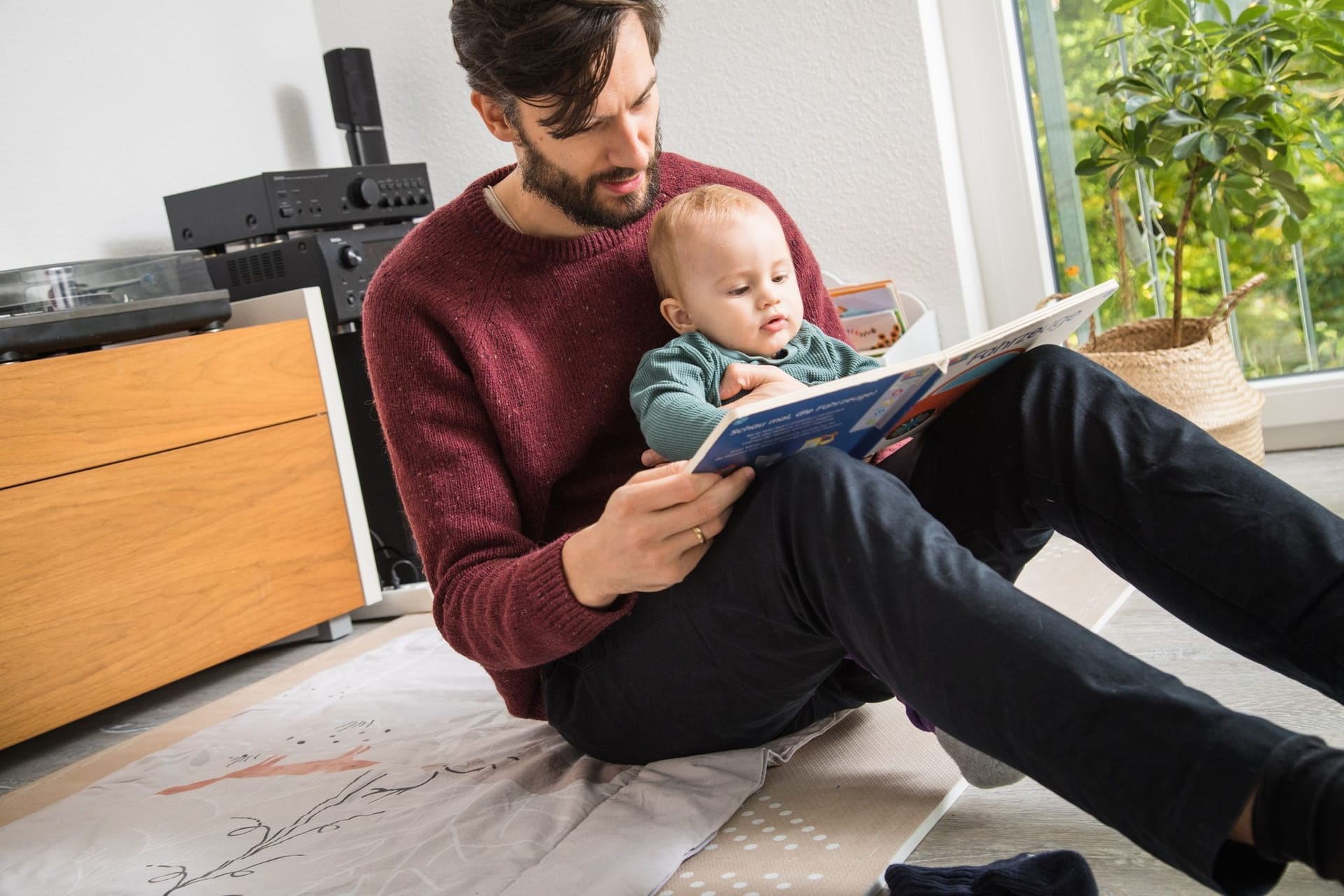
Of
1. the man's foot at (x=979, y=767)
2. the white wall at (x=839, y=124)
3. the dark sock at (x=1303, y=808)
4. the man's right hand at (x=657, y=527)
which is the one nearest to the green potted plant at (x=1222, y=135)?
the white wall at (x=839, y=124)

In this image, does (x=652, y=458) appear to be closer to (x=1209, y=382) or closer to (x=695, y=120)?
(x=1209, y=382)

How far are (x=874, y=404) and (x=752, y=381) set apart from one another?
0.88 feet

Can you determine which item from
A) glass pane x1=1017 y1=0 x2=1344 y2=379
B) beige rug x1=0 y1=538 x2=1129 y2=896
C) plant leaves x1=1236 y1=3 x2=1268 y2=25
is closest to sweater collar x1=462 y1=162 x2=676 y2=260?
beige rug x1=0 y1=538 x2=1129 y2=896

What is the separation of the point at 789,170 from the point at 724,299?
1.40m

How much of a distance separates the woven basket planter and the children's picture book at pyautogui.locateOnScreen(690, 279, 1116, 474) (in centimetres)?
96

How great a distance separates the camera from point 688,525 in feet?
3.00

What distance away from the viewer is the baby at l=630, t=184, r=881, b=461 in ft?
3.87

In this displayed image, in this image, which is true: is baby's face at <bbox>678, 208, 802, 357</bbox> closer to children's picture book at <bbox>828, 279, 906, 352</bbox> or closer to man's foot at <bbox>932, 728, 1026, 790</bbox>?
man's foot at <bbox>932, 728, 1026, 790</bbox>

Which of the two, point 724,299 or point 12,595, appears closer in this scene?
point 724,299

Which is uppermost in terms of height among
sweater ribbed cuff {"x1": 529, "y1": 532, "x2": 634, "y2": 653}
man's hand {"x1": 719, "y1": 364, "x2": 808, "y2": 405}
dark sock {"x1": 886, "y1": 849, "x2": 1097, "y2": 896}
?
man's hand {"x1": 719, "y1": 364, "x2": 808, "y2": 405}

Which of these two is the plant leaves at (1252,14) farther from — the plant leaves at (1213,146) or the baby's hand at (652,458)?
the baby's hand at (652,458)

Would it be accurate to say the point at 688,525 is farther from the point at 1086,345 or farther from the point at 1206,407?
the point at 1086,345

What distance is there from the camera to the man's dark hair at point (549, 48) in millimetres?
1070

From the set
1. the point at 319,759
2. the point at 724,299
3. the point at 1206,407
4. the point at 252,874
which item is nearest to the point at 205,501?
the point at 319,759
